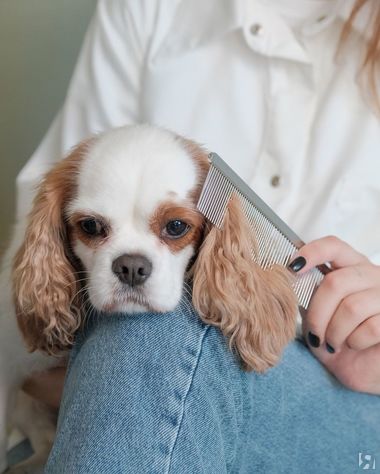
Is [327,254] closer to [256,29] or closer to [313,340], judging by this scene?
[313,340]

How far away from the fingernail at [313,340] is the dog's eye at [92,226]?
1.00ft

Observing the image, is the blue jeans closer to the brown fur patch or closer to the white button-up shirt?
the brown fur patch

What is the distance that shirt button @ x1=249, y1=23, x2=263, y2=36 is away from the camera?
969 mm

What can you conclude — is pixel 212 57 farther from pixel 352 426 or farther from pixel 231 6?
pixel 352 426

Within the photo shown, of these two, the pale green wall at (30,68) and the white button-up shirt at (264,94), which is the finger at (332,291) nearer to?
the white button-up shirt at (264,94)

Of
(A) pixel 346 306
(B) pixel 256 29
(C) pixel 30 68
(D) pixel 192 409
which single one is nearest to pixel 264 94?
(B) pixel 256 29

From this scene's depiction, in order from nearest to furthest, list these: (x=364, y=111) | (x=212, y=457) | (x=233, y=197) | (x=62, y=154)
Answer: (x=212, y=457) → (x=233, y=197) → (x=364, y=111) → (x=62, y=154)

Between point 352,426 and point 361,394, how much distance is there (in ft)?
0.16

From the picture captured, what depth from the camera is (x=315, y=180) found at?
1.00 metres

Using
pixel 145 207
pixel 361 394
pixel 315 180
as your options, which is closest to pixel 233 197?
pixel 145 207

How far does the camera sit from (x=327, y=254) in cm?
85

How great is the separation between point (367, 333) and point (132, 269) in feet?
1.01

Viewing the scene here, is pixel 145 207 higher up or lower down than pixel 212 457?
higher up

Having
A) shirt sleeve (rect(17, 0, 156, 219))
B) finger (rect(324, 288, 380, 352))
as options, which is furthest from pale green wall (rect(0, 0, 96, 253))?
finger (rect(324, 288, 380, 352))
